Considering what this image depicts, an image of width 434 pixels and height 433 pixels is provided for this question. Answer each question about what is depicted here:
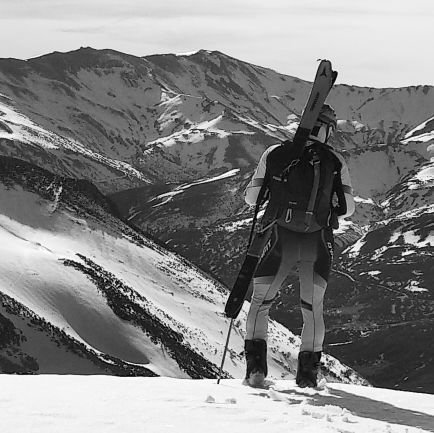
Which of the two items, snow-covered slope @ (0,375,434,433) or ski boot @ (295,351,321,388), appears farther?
ski boot @ (295,351,321,388)

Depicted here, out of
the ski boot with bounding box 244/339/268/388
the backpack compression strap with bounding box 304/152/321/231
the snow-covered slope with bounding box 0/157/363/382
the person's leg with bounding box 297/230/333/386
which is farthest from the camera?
the snow-covered slope with bounding box 0/157/363/382

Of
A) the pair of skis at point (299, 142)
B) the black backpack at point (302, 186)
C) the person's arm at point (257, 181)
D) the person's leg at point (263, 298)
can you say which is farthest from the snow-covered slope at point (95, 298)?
the black backpack at point (302, 186)

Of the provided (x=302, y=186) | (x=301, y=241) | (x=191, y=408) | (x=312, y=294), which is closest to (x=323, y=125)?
(x=302, y=186)

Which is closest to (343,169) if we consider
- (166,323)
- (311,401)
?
(311,401)

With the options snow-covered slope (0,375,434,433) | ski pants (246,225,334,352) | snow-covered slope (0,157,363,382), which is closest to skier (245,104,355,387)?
ski pants (246,225,334,352)

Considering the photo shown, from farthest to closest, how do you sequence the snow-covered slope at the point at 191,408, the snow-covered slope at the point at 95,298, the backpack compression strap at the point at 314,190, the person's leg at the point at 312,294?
the snow-covered slope at the point at 95,298
the person's leg at the point at 312,294
the backpack compression strap at the point at 314,190
the snow-covered slope at the point at 191,408

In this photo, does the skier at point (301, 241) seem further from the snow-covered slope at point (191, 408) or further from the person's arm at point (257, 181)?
the snow-covered slope at point (191, 408)

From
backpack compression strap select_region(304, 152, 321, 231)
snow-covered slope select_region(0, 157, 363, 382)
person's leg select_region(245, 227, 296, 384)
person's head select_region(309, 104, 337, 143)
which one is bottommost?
snow-covered slope select_region(0, 157, 363, 382)

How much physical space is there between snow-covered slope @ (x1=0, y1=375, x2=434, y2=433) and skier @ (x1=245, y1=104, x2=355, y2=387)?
548 millimetres

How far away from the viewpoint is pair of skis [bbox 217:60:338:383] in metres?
11.3

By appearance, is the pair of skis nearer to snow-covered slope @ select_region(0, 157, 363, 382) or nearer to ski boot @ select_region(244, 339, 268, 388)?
ski boot @ select_region(244, 339, 268, 388)

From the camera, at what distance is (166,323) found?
71.4 meters

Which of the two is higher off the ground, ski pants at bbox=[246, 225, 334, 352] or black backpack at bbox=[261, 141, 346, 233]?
black backpack at bbox=[261, 141, 346, 233]

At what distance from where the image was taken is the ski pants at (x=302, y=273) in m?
11.2
